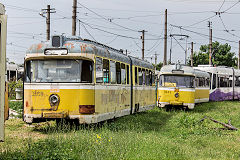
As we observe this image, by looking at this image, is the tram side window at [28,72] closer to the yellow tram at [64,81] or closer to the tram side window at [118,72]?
the yellow tram at [64,81]

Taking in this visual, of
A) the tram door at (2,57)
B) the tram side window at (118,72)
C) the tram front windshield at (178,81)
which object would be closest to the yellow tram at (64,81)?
the tram side window at (118,72)

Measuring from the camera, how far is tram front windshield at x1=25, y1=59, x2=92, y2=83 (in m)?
12.8

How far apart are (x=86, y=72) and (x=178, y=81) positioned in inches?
487

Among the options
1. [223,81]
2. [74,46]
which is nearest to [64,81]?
[74,46]

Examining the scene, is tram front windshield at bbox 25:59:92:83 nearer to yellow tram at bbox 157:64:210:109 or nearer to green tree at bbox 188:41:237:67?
yellow tram at bbox 157:64:210:109

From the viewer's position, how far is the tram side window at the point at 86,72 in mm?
12825

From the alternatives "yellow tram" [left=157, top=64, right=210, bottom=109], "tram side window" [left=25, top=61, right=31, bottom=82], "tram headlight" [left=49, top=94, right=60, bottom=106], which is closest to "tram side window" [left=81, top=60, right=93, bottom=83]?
"tram headlight" [left=49, top=94, right=60, bottom=106]

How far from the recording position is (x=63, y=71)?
12.9 m

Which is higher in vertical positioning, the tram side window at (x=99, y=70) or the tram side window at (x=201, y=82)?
the tram side window at (x=99, y=70)

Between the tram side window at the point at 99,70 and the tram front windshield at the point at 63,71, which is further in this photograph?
the tram side window at the point at 99,70

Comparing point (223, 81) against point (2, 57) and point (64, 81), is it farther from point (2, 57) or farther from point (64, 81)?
point (2, 57)

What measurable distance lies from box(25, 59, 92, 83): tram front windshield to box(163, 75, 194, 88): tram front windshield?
12123 mm

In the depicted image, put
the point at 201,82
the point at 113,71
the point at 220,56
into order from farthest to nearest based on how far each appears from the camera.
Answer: the point at 220,56 → the point at 201,82 → the point at 113,71

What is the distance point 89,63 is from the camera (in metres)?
13.0
